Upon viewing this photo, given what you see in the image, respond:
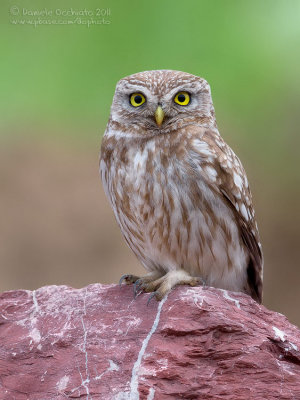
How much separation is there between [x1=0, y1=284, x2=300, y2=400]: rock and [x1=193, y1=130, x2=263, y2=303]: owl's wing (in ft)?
1.50

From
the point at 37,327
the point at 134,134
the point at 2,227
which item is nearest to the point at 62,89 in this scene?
the point at 2,227

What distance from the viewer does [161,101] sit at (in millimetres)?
3512

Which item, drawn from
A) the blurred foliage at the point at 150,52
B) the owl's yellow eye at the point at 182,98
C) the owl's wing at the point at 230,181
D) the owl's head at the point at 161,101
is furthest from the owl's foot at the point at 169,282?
the blurred foliage at the point at 150,52

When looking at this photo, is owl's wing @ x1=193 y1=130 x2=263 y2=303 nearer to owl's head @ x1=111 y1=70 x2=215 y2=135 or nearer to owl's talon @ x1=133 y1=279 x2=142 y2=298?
owl's head @ x1=111 y1=70 x2=215 y2=135

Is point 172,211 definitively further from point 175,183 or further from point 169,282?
point 169,282

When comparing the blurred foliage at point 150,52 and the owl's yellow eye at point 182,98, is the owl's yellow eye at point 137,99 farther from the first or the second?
the blurred foliage at point 150,52

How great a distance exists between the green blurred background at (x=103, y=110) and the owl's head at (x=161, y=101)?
1.90 metres

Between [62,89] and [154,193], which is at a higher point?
[62,89]

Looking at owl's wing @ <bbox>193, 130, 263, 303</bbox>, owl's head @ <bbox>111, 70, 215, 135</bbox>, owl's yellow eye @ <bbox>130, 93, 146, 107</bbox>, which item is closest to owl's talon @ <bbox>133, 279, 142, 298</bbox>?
Answer: owl's wing @ <bbox>193, 130, 263, 303</bbox>

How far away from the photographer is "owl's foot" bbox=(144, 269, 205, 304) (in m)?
3.38

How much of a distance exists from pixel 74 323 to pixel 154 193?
72cm

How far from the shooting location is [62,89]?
5.80 metres

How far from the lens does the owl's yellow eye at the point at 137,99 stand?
3.58 m

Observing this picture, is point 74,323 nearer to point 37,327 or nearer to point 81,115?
point 37,327
